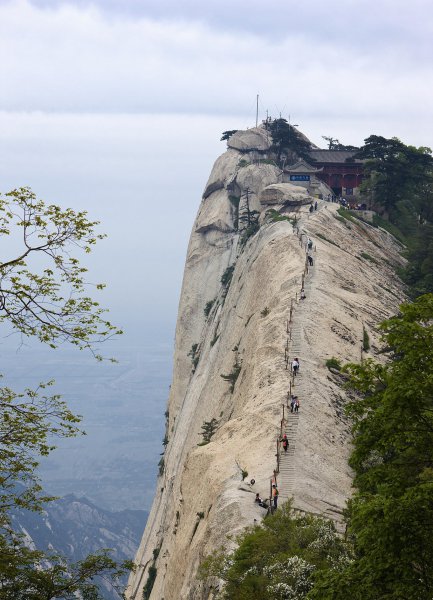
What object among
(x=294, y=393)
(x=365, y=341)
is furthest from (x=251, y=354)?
(x=294, y=393)

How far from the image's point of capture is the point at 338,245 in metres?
73.2

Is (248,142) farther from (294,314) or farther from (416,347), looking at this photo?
(416,347)

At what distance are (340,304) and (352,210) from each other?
35354mm

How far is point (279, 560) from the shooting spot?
969 inches

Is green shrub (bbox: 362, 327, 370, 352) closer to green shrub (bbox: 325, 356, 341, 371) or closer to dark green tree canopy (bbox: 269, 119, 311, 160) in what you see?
green shrub (bbox: 325, 356, 341, 371)

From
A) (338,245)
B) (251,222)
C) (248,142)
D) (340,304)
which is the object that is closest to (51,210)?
(340,304)

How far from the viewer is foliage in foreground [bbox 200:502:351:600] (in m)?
23.3

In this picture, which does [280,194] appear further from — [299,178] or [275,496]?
[275,496]

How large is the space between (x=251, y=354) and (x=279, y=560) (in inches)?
1089

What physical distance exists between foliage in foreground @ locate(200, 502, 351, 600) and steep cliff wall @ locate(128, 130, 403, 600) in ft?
10.9

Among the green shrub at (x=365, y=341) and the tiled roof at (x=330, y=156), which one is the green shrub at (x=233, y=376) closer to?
the green shrub at (x=365, y=341)

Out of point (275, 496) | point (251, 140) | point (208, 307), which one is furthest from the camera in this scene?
point (251, 140)

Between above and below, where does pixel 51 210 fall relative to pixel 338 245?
below

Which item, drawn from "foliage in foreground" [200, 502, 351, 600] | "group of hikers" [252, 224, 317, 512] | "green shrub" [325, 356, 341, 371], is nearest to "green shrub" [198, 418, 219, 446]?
"group of hikers" [252, 224, 317, 512]
